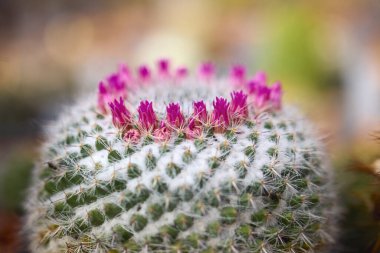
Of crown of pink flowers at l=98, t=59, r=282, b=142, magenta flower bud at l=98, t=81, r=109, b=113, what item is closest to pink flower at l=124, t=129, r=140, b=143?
crown of pink flowers at l=98, t=59, r=282, b=142

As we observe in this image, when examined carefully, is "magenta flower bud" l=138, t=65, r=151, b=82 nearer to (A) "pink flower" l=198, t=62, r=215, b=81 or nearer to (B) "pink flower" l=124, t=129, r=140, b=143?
(A) "pink flower" l=198, t=62, r=215, b=81

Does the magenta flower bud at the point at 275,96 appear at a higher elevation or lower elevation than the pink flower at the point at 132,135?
higher

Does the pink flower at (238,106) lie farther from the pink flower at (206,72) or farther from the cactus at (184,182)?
the pink flower at (206,72)

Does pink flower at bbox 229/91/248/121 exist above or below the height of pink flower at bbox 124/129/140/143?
above

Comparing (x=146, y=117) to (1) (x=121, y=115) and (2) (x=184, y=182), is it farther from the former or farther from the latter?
(2) (x=184, y=182)

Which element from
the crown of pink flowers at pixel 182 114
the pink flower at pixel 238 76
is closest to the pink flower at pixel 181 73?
the pink flower at pixel 238 76

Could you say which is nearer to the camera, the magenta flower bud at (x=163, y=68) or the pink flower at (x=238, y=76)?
the pink flower at (x=238, y=76)

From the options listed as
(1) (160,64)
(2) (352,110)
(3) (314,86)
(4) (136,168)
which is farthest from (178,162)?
(3) (314,86)

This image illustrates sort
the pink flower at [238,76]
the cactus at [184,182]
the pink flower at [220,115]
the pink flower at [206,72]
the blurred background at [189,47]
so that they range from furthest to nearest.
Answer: the blurred background at [189,47], the pink flower at [206,72], the pink flower at [238,76], the pink flower at [220,115], the cactus at [184,182]
